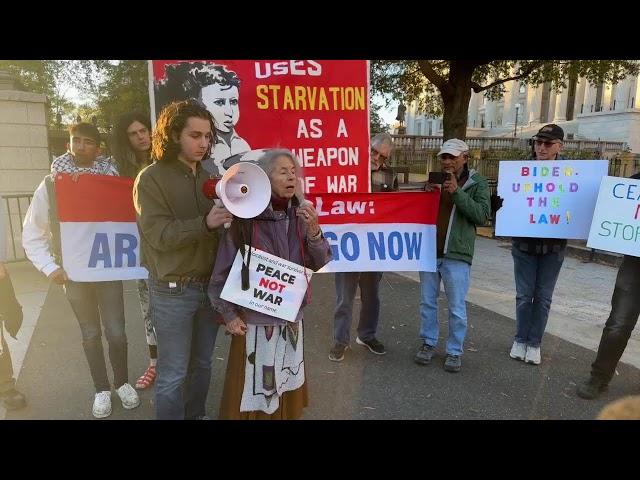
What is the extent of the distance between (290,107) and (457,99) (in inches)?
415

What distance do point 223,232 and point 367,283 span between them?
1.90 meters

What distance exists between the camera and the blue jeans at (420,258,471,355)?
12.3 feet

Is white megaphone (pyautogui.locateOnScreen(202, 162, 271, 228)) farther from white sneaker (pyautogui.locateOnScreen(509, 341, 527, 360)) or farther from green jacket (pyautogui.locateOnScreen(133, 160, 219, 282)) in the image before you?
white sneaker (pyautogui.locateOnScreen(509, 341, 527, 360))

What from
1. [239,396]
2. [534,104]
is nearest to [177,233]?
[239,396]

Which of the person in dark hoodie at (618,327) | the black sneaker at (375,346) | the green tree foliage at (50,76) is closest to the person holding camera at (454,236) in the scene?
the black sneaker at (375,346)

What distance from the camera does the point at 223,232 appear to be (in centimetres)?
252

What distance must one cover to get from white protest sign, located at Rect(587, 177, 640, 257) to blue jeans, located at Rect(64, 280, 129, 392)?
11.4ft

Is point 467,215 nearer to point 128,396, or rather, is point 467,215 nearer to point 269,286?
point 269,286

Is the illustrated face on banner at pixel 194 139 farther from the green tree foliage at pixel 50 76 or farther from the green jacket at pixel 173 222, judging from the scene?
the green tree foliage at pixel 50 76

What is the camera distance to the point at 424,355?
3943 mm

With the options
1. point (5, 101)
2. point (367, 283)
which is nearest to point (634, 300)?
point (367, 283)

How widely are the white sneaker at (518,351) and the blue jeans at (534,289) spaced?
5 cm

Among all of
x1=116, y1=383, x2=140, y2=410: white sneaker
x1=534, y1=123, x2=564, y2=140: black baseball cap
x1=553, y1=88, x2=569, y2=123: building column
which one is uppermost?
x1=553, y1=88, x2=569, y2=123: building column

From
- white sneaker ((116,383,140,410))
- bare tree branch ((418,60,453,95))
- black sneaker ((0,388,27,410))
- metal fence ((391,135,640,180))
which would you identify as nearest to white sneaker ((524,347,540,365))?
white sneaker ((116,383,140,410))
